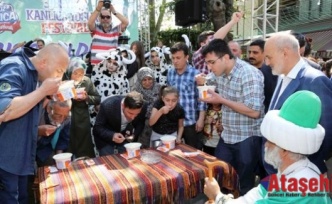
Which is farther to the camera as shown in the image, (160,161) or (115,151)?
(115,151)

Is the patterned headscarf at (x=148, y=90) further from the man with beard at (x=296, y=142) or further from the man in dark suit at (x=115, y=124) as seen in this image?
the man with beard at (x=296, y=142)

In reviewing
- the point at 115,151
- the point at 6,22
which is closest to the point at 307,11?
the point at 6,22

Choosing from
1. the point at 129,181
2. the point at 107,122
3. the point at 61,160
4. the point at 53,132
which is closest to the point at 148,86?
the point at 107,122

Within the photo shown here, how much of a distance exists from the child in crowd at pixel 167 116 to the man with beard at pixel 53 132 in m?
0.95

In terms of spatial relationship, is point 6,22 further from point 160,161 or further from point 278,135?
point 278,135

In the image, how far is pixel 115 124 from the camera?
302 cm

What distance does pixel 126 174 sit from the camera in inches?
84.5

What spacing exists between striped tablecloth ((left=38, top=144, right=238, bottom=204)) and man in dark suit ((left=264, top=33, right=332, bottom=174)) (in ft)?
1.98

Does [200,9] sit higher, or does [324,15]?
[324,15]

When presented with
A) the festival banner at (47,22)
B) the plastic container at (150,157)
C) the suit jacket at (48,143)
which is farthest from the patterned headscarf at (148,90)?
the festival banner at (47,22)

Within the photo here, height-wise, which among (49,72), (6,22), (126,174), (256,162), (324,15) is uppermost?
(324,15)

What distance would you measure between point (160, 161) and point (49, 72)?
1104 mm

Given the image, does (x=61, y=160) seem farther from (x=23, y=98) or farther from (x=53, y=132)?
(x=23, y=98)

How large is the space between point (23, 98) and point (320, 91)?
78.8 inches
